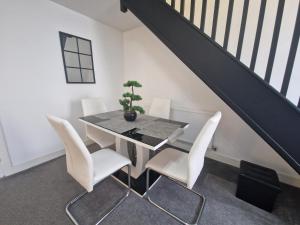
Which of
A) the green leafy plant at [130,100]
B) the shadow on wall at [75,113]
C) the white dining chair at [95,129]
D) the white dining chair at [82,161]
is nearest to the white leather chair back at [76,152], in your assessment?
the white dining chair at [82,161]

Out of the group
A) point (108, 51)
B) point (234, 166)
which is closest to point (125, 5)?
point (108, 51)

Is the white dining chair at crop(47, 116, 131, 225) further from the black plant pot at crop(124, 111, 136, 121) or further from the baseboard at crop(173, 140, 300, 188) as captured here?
the baseboard at crop(173, 140, 300, 188)

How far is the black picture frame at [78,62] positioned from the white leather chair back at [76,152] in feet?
5.25

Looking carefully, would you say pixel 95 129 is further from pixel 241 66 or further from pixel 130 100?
pixel 241 66

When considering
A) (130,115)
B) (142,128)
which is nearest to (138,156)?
(142,128)

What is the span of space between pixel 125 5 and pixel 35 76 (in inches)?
61.9

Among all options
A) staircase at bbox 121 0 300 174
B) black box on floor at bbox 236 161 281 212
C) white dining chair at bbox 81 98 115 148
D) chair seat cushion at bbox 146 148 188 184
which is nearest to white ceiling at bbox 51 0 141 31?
staircase at bbox 121 0 300 174

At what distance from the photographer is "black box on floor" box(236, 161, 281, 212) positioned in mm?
1403

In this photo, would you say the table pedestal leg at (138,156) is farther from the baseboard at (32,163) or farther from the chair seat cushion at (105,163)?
the baseboard at (32,163)

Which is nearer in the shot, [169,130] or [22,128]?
[169,130]

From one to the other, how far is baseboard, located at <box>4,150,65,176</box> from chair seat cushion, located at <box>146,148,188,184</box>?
1.77 m

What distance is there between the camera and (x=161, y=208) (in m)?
1.44

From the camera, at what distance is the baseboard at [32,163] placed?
188 cm

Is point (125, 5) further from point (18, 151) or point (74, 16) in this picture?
point (18, 151)
